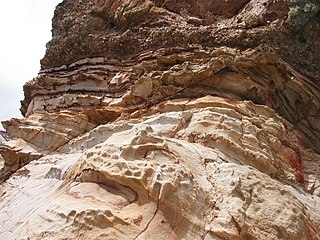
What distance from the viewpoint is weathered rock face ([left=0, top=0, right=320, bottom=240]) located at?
4219 mm

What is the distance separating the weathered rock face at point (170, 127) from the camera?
13.8ft

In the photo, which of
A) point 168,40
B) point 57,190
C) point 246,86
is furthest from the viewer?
point 168,40

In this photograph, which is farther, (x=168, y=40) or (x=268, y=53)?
(x=168, y=40)

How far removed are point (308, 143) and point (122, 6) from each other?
554 centimetres

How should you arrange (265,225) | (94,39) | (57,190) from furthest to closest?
(94,39), (57,190), (265,225)

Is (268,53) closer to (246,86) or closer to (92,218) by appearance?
(246,86)

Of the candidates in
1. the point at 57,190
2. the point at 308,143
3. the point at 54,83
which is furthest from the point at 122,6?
Result: the point at 57,190

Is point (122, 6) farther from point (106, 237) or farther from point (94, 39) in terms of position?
point (106, 237)

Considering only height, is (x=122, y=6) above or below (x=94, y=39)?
above

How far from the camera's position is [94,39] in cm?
941

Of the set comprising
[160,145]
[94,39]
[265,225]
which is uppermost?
[94,39]

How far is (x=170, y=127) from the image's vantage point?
20.2 feet

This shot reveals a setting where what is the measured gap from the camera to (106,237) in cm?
370

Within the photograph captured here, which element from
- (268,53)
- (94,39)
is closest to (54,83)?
(94,39)
